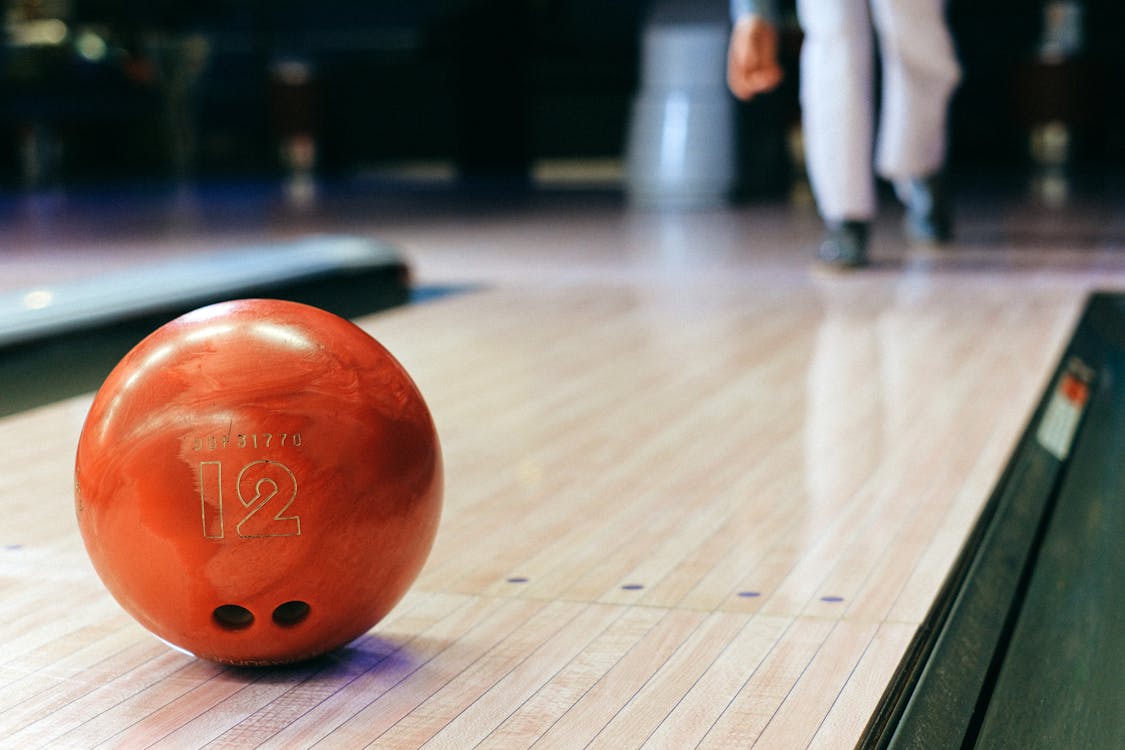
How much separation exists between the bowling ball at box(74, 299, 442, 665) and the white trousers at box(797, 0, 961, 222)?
92.4 inches

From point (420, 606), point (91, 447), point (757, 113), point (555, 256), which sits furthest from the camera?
point (757, 113)

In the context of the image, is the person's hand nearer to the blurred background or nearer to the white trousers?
the white trousers

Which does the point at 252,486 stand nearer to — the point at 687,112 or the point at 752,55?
the point at 752,55

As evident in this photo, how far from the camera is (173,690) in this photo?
3.66 ft

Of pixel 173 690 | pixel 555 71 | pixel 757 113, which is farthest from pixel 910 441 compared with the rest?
pixel 555 71

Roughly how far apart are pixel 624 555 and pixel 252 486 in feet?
1.59

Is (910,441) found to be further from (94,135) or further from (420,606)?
(94,135)

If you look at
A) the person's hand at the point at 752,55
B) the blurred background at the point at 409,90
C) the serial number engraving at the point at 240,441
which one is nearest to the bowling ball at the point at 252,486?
the serial number engraving at the point at 240,441

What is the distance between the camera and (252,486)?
1.06m

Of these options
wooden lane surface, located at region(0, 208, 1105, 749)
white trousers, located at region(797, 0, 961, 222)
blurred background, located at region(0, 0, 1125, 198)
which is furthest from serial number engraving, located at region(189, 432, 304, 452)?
blurred background, located at region(0, 0, 1125, 198)

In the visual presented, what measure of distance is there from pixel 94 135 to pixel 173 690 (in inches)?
319

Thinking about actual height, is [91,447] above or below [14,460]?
above

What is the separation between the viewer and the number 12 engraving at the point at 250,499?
3.48 ft

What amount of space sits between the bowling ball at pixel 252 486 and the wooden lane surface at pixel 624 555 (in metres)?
0.06
